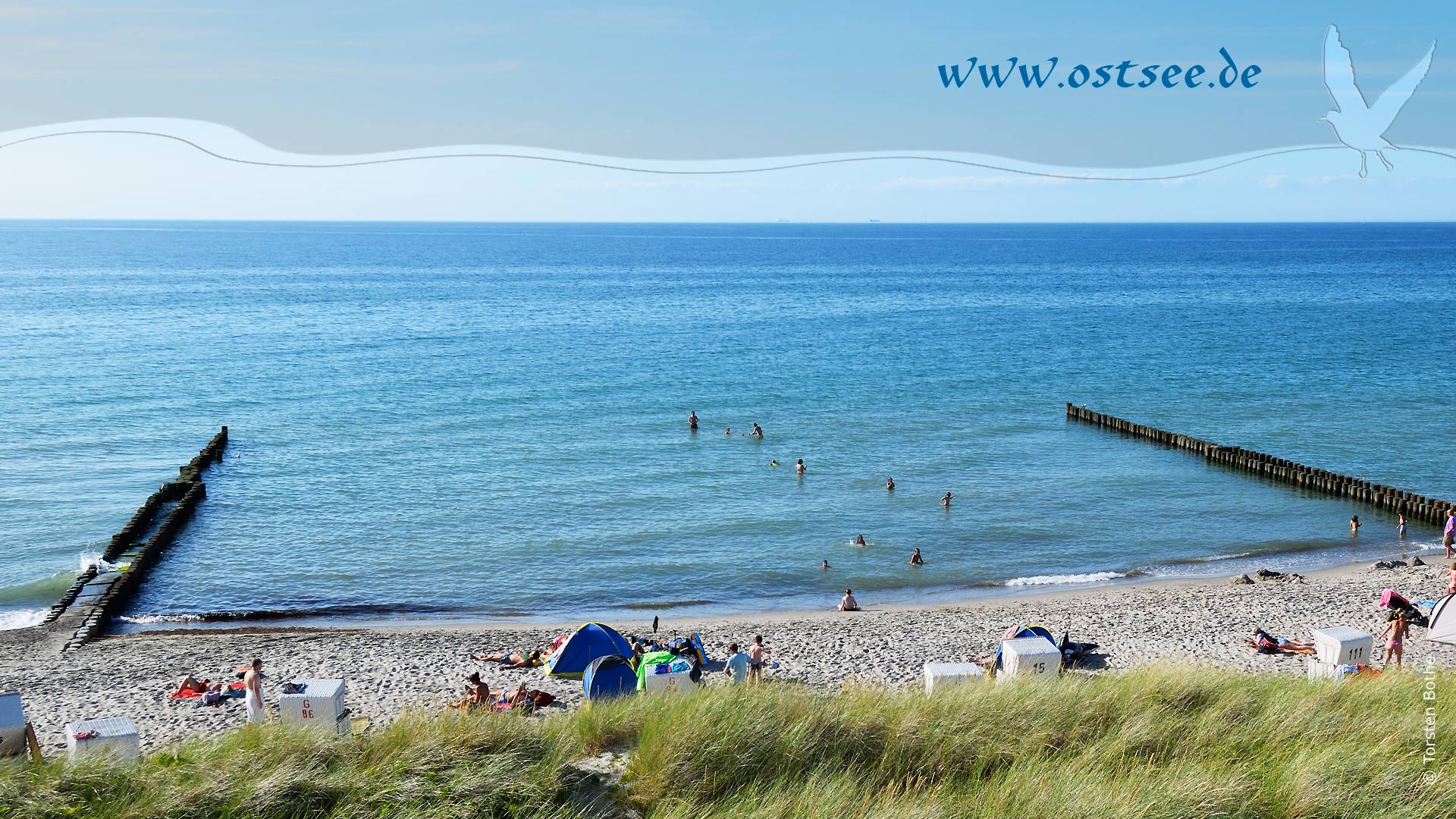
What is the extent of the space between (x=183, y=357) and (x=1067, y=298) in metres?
91.0

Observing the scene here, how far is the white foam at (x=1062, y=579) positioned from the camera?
95.9 ft

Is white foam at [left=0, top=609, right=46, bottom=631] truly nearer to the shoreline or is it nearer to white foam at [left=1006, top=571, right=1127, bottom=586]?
the shoreline

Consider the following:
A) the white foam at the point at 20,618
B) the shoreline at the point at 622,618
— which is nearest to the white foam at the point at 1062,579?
the shoreline at the point at 622,618

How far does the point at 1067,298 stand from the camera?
119 m

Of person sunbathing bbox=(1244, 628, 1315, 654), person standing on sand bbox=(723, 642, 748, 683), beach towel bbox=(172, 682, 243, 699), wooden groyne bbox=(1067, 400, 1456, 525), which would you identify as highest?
wooden groyne bbox=(1067, 400, 1456, 525)

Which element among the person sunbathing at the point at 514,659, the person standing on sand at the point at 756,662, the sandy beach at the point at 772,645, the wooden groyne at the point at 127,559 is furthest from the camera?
the wooden groyne at the point at 127,559

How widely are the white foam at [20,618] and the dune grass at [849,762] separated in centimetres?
1963

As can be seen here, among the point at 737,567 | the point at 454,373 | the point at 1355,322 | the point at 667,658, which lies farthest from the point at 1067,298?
the point at 667,658

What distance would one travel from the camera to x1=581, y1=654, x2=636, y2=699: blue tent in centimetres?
1841

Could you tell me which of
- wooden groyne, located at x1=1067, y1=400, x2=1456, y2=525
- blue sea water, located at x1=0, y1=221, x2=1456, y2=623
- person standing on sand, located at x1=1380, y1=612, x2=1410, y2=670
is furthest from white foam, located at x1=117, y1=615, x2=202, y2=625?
wooden groyne, located at x1=1067, y1=400, x2=1456, y2=525

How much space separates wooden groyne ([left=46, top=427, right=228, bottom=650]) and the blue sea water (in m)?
0.68

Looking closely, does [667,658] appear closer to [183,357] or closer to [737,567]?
[737,567]

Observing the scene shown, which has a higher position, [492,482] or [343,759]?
[343,759]

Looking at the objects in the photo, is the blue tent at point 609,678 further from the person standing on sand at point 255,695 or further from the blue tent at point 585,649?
the person standing on sand at point 255,695
